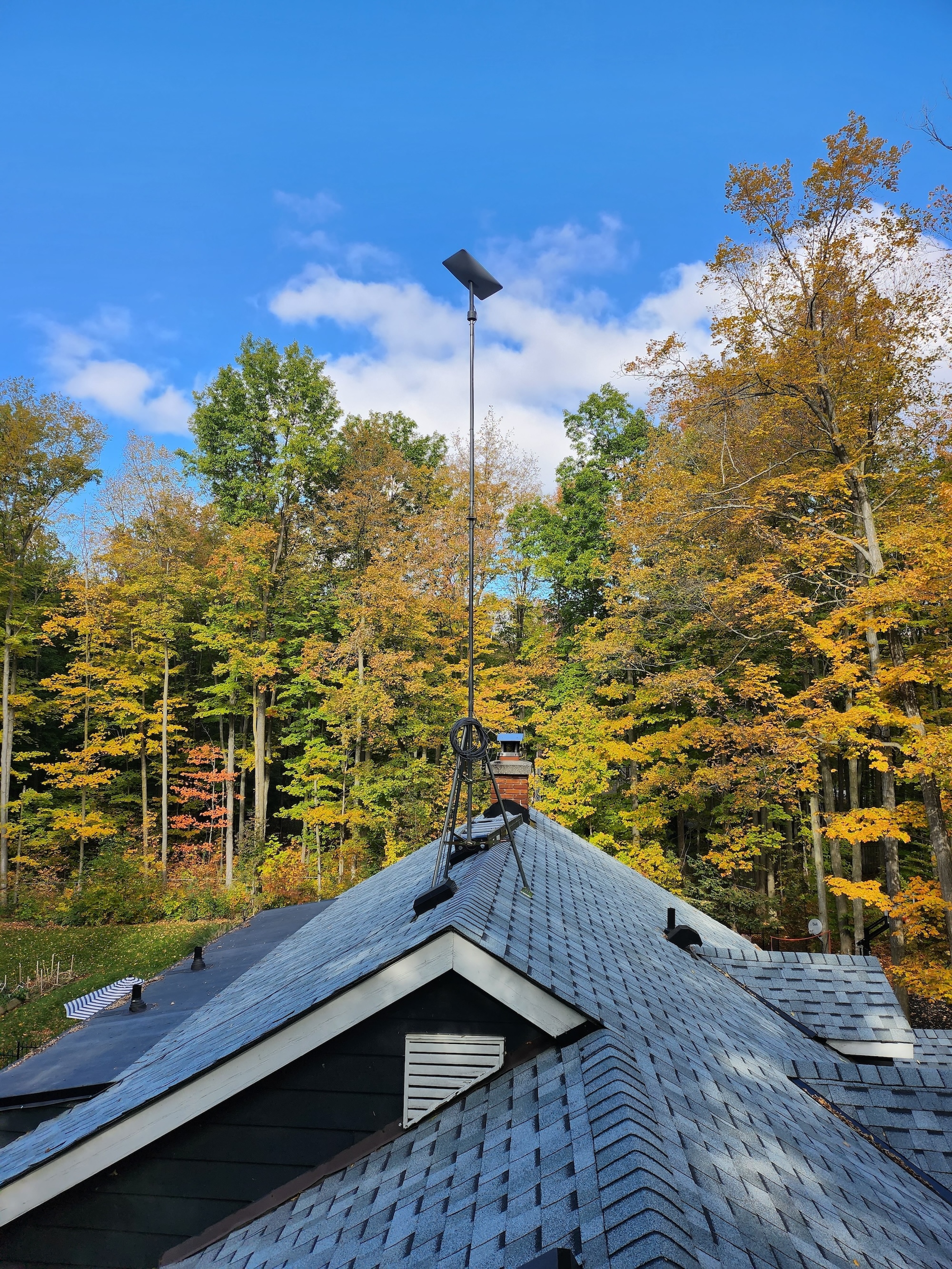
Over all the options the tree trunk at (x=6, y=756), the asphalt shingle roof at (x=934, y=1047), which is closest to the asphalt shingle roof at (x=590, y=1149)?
the asphalt shingle roof at (x=934, y=1047)

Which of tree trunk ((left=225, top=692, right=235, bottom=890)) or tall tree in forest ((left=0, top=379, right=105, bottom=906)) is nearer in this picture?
tall tree in forest ((left=0, top=379, right=105, bottom=906))

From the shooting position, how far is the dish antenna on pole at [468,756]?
491 centimetres

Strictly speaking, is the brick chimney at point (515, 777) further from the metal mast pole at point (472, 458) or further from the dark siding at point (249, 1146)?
the dark siding at point (249, 1146)

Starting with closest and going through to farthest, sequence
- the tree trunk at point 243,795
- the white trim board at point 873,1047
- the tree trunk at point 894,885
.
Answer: the white trim board at point 873,1047, the tree trunk at point 894,885, the tree trunk at point 243,795

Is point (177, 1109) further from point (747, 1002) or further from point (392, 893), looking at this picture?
point (747, 1002)

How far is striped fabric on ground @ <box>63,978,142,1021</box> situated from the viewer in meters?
11.1

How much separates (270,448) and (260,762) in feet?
38.3

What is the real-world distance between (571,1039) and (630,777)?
17830 mm

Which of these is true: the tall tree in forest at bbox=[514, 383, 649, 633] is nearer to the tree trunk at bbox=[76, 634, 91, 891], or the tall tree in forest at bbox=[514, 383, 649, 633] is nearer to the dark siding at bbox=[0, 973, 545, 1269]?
the tree trunk at bbox=[76, 634, 91, 891]

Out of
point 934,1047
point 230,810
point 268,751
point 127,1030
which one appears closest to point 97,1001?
point 127,1030

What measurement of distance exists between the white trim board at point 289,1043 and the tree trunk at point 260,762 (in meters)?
20.3

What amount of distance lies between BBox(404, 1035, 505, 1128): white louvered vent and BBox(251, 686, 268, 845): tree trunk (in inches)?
819

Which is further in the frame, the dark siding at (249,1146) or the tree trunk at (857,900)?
the tree trunk at (857,900)

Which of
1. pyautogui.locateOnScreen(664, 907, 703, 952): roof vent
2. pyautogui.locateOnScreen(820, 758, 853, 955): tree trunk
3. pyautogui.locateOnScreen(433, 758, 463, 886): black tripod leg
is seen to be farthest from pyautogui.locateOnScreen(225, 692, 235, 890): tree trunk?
pyautogui.locateOnScreen(433, 758, 463, 886): black tripod leg
